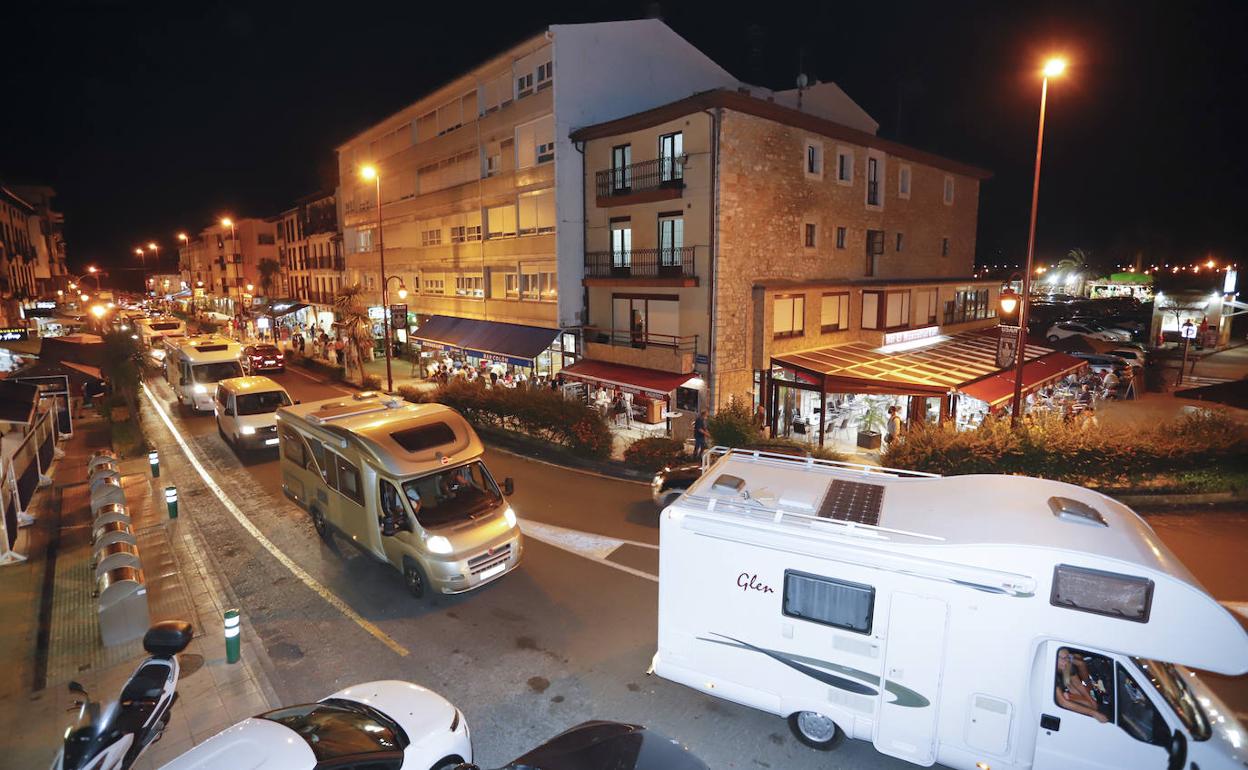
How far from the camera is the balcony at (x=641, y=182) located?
20734 millimetres

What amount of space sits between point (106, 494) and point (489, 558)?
25.8 feet

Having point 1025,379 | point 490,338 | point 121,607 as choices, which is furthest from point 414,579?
point 1025,379

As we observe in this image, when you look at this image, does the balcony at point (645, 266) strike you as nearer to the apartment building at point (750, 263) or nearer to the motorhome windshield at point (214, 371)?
the apartment building at point (750, 263)

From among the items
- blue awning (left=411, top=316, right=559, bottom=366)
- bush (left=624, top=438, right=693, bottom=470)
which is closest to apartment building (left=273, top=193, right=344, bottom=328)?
blue awning (left=411, top=316, right=559, bottom=366)

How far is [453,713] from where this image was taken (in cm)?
573

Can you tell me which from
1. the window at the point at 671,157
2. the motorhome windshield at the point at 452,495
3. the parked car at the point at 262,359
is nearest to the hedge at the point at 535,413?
the motorhome windshield at the point at 452,495

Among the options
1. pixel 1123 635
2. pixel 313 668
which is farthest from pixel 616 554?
pixel 1123 635

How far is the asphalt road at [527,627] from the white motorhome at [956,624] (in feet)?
1.98

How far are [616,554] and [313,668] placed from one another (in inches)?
201

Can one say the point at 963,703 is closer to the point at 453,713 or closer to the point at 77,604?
the point at 453,713

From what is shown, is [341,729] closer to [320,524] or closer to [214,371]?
[320,524]

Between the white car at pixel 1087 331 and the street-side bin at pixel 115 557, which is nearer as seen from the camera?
the street-side bin at pixel 115 557

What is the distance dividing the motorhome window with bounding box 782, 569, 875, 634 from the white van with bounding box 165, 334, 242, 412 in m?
24.3

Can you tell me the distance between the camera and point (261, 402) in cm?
1823
